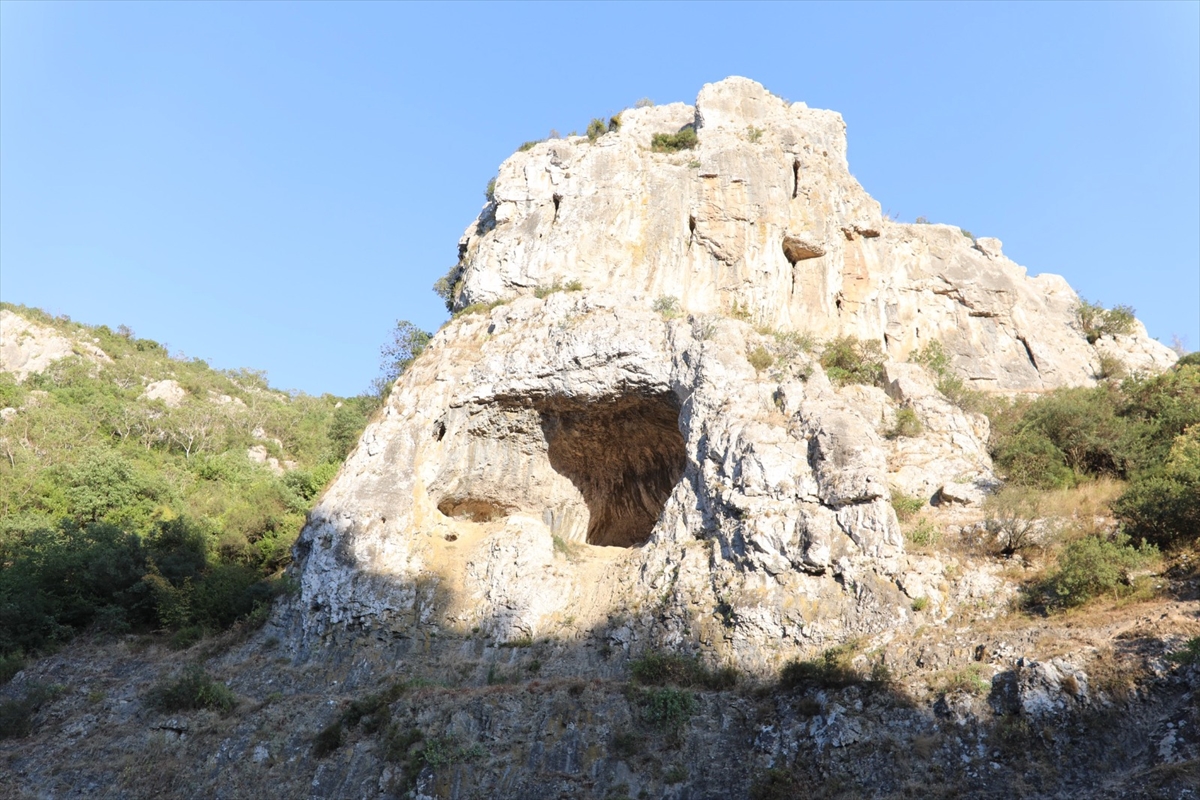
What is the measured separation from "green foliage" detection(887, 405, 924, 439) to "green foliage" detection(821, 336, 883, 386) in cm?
206

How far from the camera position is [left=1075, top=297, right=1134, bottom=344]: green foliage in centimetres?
2962

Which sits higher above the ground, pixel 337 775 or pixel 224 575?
pixel 224 575

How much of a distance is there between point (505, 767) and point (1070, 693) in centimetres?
807

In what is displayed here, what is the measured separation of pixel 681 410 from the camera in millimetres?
20812

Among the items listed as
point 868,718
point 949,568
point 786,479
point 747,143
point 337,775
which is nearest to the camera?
point 868,718

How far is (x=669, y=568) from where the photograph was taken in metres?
18.1

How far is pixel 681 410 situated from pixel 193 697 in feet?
35.7

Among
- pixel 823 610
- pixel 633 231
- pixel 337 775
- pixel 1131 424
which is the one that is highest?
pixel 633 231

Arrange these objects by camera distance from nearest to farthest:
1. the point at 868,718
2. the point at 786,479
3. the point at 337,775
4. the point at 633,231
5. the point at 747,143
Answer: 1. the point at 868,718
2. the point at 337,775
3. the point at 786,479
4. the point at 633,231
5. the point at 747,143

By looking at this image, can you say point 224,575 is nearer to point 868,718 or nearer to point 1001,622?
point 868,718

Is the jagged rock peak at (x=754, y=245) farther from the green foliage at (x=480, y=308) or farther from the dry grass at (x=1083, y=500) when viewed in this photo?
the dry grass at (x=1083, y=500)

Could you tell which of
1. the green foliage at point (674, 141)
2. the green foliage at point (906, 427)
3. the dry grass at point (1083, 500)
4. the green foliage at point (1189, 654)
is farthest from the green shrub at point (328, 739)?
the green foliage at point (674, 141)

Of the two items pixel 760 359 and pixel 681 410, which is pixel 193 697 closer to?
pixel 681 410

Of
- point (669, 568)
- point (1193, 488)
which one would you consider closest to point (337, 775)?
point (669, 568)
